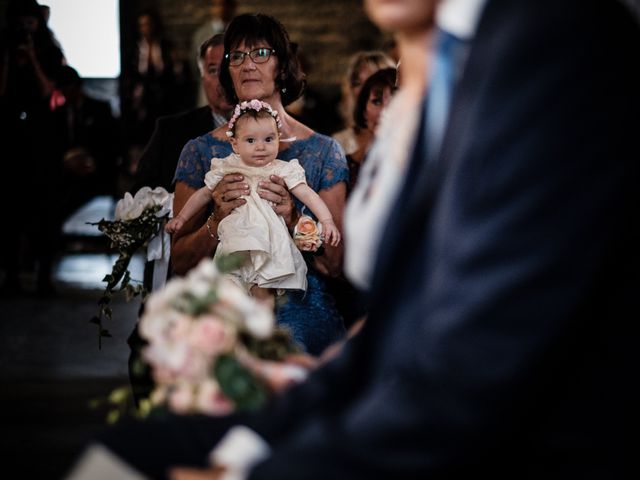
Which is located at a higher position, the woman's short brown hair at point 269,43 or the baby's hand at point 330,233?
the woman's short brown hair at point 269,43

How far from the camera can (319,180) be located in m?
3.63

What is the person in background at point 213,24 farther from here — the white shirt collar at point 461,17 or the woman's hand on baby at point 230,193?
the white shirt collar at point 461,17

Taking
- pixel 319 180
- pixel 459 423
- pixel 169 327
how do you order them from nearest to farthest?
pixel 459 423 < pixel 169 327 < pixel 319 180

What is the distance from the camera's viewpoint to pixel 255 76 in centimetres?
368

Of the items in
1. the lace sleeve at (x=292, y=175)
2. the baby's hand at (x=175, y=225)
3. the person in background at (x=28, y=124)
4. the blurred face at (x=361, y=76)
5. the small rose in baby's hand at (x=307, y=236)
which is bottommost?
the person in background at (x=28, y=124)

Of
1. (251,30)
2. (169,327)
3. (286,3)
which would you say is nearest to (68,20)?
(286,3)

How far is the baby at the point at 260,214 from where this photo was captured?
3.38 meters

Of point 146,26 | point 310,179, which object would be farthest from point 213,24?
point 310,179

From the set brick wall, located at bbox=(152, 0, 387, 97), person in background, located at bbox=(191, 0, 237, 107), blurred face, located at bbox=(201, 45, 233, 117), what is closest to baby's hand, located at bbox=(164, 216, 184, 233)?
blurred face, located at bbox=(201, 45, 233, 117)

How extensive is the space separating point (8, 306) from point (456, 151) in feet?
21.9

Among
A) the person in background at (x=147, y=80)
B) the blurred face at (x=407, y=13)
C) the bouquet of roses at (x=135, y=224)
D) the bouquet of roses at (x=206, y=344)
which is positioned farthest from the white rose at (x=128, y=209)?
the person in background at (x=147, y=80)

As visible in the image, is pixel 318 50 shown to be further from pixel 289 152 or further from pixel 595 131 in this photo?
pixel 595 131

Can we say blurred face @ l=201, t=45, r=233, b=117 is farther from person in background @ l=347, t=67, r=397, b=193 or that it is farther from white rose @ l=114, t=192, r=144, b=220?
person in background @ l=347, t=67, r=397, b=193

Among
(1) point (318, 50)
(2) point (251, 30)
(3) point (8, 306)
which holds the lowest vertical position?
(3) point (8, 306)
